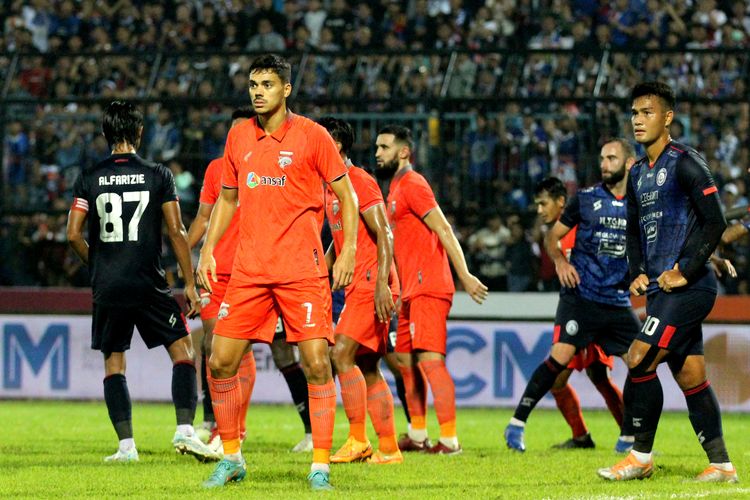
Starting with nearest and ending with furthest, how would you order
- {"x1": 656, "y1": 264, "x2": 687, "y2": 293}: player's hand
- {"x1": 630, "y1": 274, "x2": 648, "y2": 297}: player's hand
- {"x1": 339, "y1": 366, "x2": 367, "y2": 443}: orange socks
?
1. {"x1": 656, "y1": 264, "x2": 687, "y2": 293}: player's hand
2. {"x1": 630, "y1": 274, "x2": 648, "y2": 297}: player's hand
3. {"x1": 339, "y1": 366, "x2": 367, "y2": 443}: orange socks

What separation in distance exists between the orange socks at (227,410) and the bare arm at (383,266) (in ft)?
3.59

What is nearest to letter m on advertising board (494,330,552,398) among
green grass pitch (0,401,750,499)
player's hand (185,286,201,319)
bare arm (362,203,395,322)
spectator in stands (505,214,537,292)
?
spectator in stands (505,214,537,292)

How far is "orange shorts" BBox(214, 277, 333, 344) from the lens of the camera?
7.08 meters

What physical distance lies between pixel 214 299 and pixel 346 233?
254 cm

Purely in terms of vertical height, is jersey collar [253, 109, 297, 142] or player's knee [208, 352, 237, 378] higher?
jersey collar [253, 109, 297, 142]

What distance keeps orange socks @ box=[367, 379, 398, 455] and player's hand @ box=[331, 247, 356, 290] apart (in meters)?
1.90

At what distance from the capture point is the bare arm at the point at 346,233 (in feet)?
22.7

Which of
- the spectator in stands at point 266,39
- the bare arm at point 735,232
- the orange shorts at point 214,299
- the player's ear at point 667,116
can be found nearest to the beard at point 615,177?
the bare arm at point 735,232

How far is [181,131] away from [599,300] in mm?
7981

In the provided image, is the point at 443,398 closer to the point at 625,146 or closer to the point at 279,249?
the point at 625,146

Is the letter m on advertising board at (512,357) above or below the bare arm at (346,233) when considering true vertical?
below

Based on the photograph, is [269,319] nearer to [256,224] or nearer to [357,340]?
[256,224]

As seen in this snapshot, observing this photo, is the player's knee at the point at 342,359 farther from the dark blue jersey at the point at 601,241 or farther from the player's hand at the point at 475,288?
the dark blue jersey at the point at 601,241

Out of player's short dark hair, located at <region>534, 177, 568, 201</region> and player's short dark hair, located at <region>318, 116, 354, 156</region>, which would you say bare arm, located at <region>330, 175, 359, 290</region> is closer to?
player's short dark hair, located at <region>318, 116, 354, 156</region>
